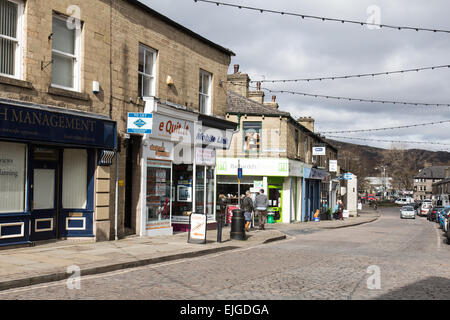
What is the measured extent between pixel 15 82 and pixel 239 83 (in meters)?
22.8

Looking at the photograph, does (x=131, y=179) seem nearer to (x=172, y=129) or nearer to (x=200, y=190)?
(x=172, y=129)

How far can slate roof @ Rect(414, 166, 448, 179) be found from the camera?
159 meters

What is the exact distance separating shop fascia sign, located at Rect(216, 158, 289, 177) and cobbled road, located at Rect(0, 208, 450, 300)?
16.3m

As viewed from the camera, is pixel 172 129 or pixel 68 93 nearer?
pixel 68 93

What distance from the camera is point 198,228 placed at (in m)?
14.7

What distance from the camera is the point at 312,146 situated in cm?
3884

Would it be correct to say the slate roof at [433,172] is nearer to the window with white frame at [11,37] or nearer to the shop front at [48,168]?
the shop front at [48,168]

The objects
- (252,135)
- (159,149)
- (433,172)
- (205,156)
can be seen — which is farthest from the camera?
(433,172)

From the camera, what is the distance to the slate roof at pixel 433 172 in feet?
520

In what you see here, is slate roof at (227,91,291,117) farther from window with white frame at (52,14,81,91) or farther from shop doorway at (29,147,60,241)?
shop doorway at (29,147,60,241)

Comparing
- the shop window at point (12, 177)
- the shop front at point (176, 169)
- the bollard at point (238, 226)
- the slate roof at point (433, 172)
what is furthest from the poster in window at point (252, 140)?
the slate roof at point (433, 172)

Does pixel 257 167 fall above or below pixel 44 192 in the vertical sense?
above

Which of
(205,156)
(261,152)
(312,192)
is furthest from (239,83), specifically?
(205,156)
